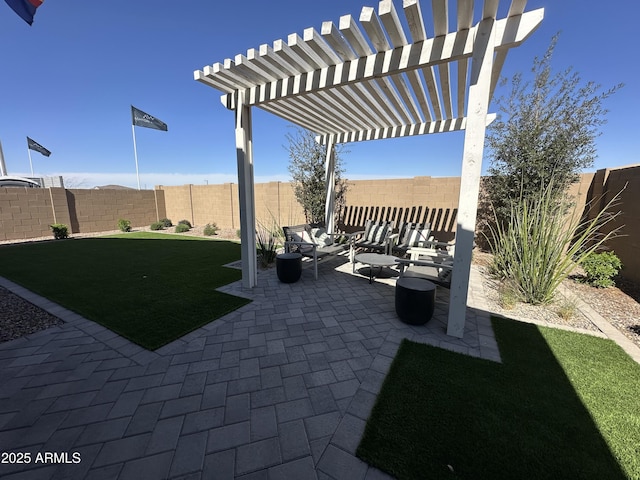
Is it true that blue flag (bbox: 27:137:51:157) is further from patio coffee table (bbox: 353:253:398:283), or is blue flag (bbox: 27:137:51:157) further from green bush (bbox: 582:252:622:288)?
green bush (bbox: 582:252:622:288)

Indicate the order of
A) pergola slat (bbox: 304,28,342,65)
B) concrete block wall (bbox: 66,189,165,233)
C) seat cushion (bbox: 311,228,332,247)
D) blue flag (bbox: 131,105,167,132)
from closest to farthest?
pergola slat (bbox: 304,28,342,65) < seat cushion (bbox: 311,228,332,247) < concrete block wall (bbox: 66,189,165,233) < blue flag (bbox: 131,105,167,132)

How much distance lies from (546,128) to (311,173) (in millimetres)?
5501

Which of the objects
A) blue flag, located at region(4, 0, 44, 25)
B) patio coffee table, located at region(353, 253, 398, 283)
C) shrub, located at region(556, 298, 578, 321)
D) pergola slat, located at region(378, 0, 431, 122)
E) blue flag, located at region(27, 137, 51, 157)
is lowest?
shrub, located at region(556, 298, 578, 321)

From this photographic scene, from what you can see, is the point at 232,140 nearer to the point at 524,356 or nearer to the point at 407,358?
the point at 407,358

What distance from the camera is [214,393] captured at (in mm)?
1959

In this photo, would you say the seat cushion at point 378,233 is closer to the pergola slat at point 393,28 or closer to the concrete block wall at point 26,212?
the pergola slat at point 393,28

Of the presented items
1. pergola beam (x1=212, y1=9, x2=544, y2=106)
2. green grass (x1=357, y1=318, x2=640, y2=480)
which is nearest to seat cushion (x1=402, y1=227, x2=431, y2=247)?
green grass (x1=357, y1=318, x2=640, y2=480)

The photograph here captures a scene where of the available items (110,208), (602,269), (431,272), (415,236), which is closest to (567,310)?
(431,272)

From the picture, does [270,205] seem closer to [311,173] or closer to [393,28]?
[311,173]

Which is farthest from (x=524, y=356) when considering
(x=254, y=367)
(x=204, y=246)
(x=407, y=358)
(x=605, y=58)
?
(x=204, y=246)

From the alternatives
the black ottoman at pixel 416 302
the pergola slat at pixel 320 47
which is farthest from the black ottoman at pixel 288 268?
the pergola slat at pixel 320 47

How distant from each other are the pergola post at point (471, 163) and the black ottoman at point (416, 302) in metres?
0.26

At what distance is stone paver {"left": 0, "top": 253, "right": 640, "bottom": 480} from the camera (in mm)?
1427

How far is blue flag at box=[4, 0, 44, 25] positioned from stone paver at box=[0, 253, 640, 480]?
356cm
